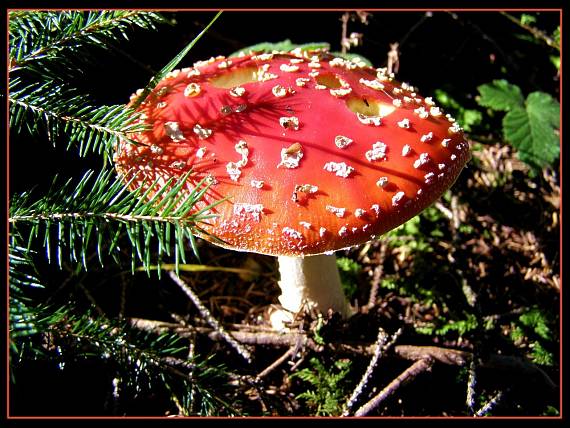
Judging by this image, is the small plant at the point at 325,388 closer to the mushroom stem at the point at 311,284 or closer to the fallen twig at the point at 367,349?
the fallen twig at the point at 367,349

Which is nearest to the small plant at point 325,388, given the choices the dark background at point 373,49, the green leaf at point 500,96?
the dark background at point 373,49

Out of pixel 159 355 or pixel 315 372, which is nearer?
pixel 159 355

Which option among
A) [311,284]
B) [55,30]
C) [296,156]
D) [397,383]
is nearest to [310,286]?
[311,284]

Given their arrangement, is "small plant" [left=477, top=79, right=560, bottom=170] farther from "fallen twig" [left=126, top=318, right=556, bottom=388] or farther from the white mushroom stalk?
the white mushroom stalk

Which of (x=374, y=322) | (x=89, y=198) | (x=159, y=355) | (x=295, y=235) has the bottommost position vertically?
(x=374, y=322)

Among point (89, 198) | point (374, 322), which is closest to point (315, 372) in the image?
point (374, 322)

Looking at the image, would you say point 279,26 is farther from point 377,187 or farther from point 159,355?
point 159,355
